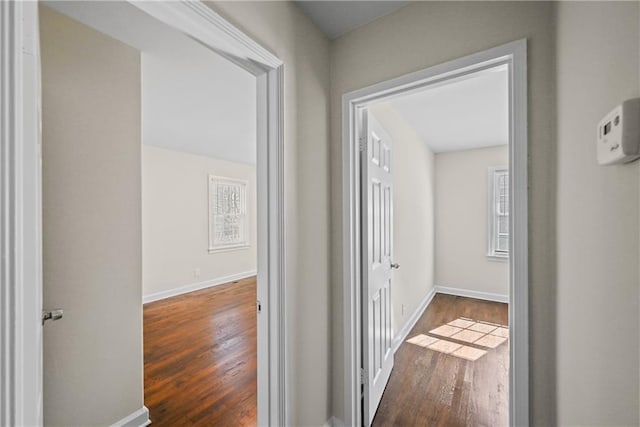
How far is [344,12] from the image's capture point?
1.53 metres

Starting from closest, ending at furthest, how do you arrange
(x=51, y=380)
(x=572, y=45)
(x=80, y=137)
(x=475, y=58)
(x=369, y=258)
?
1. (x=572, y=45)
2. (x=475, y=58)
3. (x=51, y=380)
4. (x=80, y=137)
5. (x=369, y=258)

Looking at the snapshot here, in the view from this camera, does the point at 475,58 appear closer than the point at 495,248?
Yes

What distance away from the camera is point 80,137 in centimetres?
154

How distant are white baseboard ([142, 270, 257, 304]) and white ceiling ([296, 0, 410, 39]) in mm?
4348

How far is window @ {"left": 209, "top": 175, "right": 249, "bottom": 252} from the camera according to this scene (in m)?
5.53

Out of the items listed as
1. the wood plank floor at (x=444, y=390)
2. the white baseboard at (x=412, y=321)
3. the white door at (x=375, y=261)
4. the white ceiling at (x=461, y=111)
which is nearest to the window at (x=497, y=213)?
the white ceiling at (x=461, y=111)

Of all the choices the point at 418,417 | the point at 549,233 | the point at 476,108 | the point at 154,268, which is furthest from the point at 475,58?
the point at 154,268

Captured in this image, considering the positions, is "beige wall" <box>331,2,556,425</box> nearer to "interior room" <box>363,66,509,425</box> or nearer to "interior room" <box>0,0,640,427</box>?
"interior room" <box>0,0,640,427</box>

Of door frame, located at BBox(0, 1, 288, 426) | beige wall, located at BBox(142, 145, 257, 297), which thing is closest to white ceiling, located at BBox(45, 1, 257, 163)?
beige wall, located at BBox(142, 145, 257, 297)

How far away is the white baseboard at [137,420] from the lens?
172cm

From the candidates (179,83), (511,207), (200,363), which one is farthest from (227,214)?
(511,207)

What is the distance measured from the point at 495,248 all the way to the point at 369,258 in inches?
151

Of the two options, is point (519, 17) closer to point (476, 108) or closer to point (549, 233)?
point (549, 233)

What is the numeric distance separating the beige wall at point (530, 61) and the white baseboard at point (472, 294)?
12.8 feet
